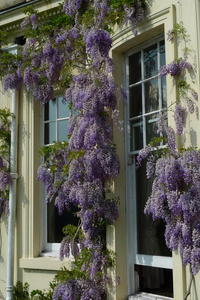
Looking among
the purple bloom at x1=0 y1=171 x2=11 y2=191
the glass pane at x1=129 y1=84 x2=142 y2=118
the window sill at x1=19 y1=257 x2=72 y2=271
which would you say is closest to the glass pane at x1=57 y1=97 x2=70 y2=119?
the purple bloom at x1=0 y1=171 x2=11 y2=191

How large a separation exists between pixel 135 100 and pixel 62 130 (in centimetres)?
159

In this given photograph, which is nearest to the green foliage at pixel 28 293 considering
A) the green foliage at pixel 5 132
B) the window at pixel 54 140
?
the window at pixel 54 140

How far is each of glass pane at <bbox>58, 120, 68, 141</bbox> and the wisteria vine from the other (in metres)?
0.58

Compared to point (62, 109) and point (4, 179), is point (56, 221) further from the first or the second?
point (62, 109)

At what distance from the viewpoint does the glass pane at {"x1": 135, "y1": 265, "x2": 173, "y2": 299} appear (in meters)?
6.19

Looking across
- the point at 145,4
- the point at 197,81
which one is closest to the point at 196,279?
the point at 197,81

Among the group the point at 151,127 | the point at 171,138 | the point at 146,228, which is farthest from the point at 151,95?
the point at 146,228

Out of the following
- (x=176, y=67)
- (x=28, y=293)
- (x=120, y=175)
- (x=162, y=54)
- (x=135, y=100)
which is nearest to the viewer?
(x=176, y=67)

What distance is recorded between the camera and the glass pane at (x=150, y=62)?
21.9ft

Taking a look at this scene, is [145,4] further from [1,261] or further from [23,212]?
[1,261]

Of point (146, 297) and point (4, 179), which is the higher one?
point (4, 179)

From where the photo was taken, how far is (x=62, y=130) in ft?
26.4

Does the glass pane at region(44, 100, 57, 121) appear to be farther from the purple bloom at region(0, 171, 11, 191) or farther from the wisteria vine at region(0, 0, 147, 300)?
the purple bloom at region(0, 171, 11, 191)

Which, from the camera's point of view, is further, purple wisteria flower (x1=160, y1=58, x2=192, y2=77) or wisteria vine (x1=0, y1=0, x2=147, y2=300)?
wisteria vine (x1=0, y1=0, x2=147, y2=300)
